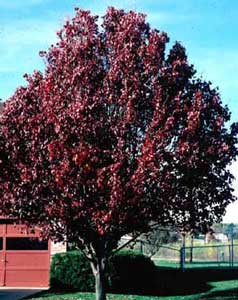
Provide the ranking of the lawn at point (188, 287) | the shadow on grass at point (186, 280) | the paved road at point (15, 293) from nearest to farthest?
1. the paved road at point (15, 293)
2. the lawn at point (188, 287)
3. the shadow on grass at point (186, 280)

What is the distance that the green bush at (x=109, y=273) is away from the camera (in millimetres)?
22656

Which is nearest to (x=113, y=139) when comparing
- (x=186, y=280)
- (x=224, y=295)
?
(x=224, y=295)

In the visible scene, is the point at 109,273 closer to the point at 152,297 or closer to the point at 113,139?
the point at 152,297

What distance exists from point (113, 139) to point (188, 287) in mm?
12332

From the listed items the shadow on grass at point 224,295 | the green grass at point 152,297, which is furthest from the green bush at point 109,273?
the shadow on grass at point 224,295

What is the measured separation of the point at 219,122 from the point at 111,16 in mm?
3524

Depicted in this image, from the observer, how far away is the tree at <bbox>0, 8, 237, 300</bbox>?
13.8 m

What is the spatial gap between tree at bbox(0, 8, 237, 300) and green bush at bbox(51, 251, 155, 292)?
23.1ft

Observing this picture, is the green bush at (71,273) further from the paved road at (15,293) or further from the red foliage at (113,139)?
the red foliage at (113,139)

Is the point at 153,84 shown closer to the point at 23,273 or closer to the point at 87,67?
the point at 87,67

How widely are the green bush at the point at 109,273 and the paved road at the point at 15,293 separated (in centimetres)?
97

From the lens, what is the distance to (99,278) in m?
16.5

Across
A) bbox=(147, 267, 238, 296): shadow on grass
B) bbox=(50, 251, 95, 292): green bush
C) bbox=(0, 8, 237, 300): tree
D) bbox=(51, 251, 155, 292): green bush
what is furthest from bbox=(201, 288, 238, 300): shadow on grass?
bbox=(0, 8, 237, 300): tree

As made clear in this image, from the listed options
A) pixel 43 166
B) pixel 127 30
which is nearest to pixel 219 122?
pixel 127 30
